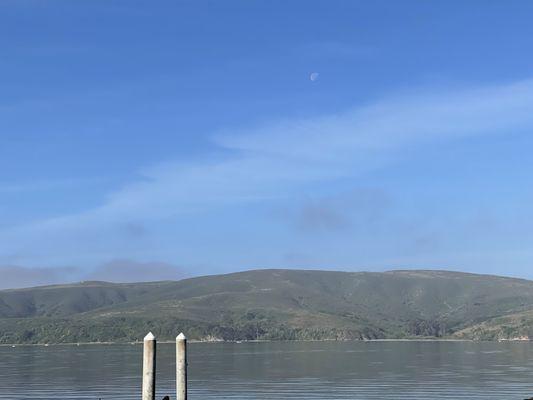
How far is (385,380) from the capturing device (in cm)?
16088

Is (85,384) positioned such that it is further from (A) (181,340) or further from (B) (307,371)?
(A) (181,340)

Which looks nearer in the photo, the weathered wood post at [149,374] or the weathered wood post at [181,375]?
the weathered wood post at [149,374]

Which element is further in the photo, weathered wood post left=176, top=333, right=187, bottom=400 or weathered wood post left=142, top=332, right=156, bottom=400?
weathered wood post left=176, top=333, right=187, bottom=400

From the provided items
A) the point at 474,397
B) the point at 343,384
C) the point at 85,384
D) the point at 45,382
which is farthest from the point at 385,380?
the point at 45,382

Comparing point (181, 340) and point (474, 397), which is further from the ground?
point (181, 340)

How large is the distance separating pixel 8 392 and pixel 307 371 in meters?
69.8

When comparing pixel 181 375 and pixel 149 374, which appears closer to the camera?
pixel 149 374

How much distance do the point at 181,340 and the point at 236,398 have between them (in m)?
76.4

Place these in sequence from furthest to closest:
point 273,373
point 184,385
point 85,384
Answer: point 273,373 < point 85,384 < point 184,385

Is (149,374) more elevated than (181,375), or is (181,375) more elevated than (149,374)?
(149,374)

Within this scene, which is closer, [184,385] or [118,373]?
[184,385]

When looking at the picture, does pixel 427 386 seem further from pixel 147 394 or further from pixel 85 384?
pixel 147 394

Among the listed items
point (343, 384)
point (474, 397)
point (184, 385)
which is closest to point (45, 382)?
point (343, 384)

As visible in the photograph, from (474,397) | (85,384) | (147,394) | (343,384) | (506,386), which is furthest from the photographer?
(85,384)
